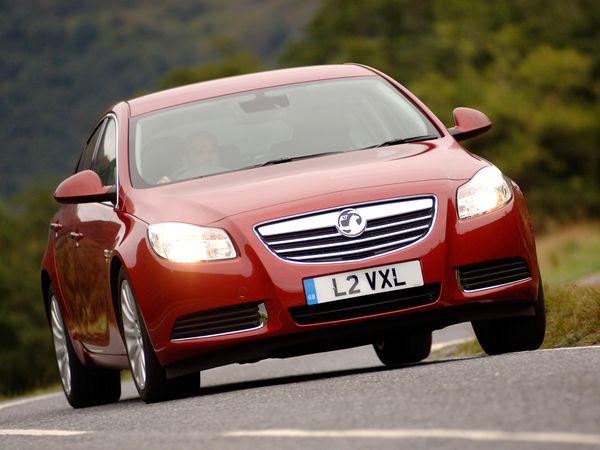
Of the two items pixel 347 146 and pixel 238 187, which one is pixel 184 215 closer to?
pixel 238 187

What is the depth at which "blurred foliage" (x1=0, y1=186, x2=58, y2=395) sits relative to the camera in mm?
83250

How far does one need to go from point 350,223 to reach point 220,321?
2.74 ft

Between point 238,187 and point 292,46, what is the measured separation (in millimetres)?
89784

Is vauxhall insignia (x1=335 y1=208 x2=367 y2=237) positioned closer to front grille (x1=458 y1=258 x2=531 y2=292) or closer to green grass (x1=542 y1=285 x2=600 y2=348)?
front grille (x1=458 y1=258 x2=531 y2=292)

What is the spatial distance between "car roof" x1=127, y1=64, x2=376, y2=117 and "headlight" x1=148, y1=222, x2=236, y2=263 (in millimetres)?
1656

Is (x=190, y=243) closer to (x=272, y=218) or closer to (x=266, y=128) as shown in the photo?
(x=272, y=218)

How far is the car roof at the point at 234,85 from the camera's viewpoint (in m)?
10.2

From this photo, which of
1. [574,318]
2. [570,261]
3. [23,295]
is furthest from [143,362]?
[23,295]

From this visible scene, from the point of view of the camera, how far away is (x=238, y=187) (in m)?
8.97

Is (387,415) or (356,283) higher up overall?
(387,415)

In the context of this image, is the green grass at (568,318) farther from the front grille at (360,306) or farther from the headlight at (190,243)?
the headlight at (190,243)

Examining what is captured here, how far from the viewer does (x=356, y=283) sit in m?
8.48

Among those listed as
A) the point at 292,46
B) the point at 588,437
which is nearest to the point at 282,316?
the point at 588,437

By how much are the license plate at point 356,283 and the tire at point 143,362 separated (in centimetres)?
97
